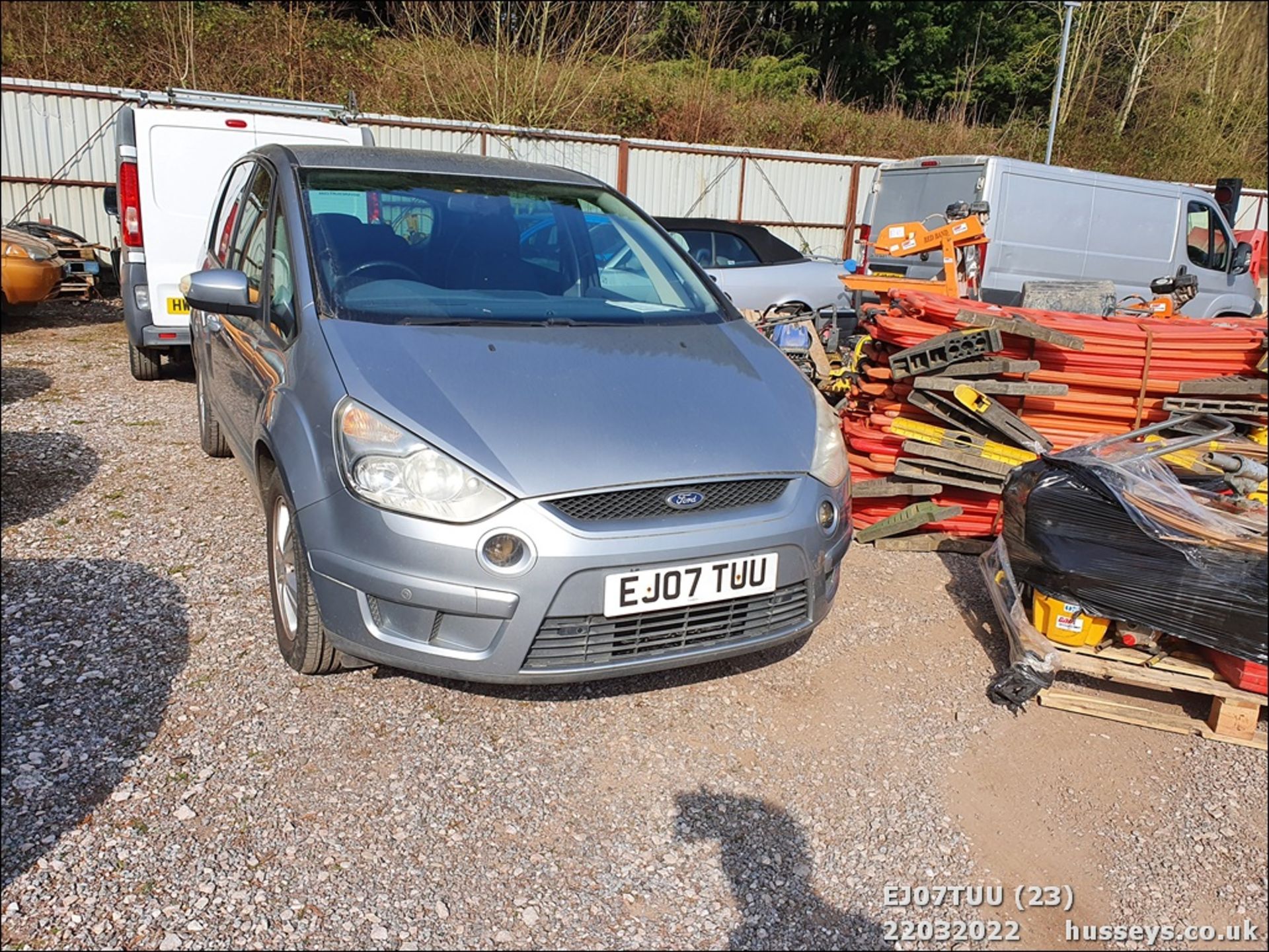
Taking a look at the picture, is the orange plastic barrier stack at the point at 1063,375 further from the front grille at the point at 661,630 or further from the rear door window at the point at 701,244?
the rear door window at the point at 701,244

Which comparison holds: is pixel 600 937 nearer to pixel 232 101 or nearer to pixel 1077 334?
pixel 1077 334

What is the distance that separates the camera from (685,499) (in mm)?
2707

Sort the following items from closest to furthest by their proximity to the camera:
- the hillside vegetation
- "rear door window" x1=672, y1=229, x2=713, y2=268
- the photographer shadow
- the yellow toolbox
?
the photographer shadow < the yellow toolbox < "rear door window" x1=672, y1=229, x2=713, y2=268 < the hillside vegetation

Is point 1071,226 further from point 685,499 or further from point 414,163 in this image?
point 685,499

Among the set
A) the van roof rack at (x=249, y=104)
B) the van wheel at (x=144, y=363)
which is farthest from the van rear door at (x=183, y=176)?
the van roof rack at (x=249, y=104)

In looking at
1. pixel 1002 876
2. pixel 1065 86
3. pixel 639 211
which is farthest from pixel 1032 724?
pixel 1065 86

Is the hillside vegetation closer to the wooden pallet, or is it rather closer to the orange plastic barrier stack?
the orange plastic barrier stack

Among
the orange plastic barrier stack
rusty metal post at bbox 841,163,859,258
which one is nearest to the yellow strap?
the orange plastic barrier stack

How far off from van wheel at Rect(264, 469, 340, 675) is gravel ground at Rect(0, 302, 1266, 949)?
0.13 metres

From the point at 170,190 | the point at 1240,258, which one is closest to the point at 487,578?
the point at 170,190

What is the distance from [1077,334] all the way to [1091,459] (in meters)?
1.68

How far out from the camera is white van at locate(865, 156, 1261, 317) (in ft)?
33.0

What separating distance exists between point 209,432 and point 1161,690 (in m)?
4.80

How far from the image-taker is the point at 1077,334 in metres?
4.64
